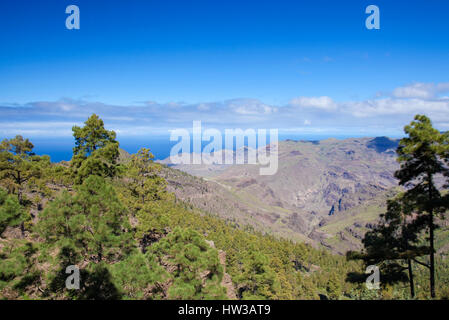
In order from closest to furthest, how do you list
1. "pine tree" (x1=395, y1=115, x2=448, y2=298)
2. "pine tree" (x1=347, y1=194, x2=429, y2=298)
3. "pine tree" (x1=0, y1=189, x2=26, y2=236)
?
1. "pine tree" (x1=0, y1=189, x2=26, y2=236)
2. "pine tree" (x1=395, y1=115, x2=448, y2=298)
3. "pine tree" (x1=347, y1=194, x2=429, y2=298)

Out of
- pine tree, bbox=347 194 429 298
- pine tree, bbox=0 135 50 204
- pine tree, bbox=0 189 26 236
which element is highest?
pine tree, bbox=0 135 50 204

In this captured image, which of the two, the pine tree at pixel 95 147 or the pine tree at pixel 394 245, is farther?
the pine tree at pixel 95 147

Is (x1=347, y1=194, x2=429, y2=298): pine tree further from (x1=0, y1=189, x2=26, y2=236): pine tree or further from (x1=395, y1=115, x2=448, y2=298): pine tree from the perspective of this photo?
(x1=0, y1=189, x2=26, y2=236): pine tree

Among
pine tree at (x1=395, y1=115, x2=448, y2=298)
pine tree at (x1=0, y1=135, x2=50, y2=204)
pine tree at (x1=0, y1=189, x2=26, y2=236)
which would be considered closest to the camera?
pine tree at (x1=0, y1=189, x2=26, y2=236)

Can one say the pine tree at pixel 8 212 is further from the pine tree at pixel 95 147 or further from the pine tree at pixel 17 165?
the pine tree at pixel 17 165

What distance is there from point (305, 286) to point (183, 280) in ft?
244

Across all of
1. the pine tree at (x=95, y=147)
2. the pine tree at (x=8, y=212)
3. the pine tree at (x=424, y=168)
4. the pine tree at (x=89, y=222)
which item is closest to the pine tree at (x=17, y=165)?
the pine tree at (x=95, y=147)

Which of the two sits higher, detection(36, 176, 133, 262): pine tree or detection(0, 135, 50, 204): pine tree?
detection(0, 135, 50, 204): pine tree

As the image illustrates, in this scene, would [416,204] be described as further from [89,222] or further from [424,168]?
[89,222]

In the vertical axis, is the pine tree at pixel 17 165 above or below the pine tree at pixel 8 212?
above

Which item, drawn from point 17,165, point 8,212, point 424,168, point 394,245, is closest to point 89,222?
point 8,212

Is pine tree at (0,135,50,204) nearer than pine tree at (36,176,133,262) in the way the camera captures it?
No

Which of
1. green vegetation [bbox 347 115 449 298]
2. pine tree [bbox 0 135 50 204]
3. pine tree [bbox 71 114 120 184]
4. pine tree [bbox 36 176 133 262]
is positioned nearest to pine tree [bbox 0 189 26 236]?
pine tree [bbox 36 176 133 262]
